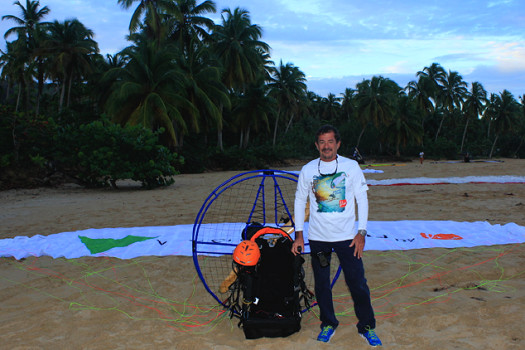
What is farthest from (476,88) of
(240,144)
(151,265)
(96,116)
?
(151,265)

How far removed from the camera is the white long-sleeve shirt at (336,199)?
2.81 m

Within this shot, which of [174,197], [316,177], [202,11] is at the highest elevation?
[202,11]

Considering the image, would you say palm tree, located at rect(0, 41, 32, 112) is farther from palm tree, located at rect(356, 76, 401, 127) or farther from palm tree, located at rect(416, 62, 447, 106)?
palm tree, located at rect(416, 62, 447, 106)

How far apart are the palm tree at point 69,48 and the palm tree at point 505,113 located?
1875 inches

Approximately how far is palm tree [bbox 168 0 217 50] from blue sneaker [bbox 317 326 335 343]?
26.9 metres

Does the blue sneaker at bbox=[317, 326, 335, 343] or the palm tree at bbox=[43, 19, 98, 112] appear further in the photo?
the palm tree at bbox=[43, 19, 98, 112]

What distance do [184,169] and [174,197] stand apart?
42.1 feet

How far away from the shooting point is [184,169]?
78.5ft

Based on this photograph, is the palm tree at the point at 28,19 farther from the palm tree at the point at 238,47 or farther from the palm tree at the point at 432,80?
the palm tree at the point at 432,80

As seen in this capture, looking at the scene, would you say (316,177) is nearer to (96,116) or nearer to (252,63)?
(96,116)

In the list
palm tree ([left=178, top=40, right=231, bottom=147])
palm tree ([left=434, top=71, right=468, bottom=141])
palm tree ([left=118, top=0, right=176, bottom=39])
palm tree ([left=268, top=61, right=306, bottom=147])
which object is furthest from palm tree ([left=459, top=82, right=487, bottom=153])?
palm tree ([left=118, top=0, right=176, bottom=39])

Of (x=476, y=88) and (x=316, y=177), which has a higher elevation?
(x=476, y=88)

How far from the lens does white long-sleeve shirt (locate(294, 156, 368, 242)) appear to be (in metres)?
2.81

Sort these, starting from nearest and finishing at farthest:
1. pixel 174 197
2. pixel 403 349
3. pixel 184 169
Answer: pixel 403 349 → pixel 174 197 → pixel 184 169
